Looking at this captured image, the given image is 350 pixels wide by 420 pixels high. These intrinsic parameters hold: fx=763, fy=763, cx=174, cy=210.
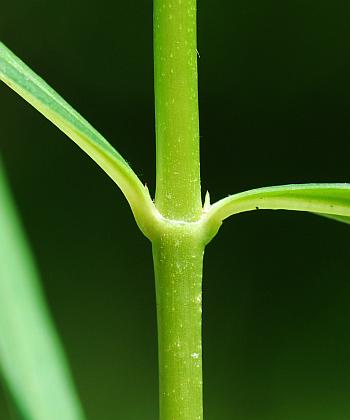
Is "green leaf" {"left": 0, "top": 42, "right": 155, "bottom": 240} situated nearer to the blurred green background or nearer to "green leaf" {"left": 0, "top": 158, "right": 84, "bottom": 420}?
"green leaf" {"left": 0, "top": 158, "right": 84, "bottom": 420}

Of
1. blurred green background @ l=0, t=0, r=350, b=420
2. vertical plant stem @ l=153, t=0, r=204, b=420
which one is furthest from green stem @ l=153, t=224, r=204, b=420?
blurred green background @ l=0, t=0, r=350, b=420

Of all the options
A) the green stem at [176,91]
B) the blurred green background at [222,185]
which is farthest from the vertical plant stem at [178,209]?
the blurred green background at [222,185]

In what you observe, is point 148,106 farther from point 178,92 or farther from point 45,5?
point 178,92

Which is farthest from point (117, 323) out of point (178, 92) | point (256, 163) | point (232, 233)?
point (178, 92)

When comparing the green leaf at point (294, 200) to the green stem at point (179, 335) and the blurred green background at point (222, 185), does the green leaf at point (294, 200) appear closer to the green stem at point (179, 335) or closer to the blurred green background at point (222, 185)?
the green stem at point (179, 335)

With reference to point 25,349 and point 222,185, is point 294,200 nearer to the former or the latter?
point 25,349

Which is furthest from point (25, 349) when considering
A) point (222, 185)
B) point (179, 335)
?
point (222, 185)
